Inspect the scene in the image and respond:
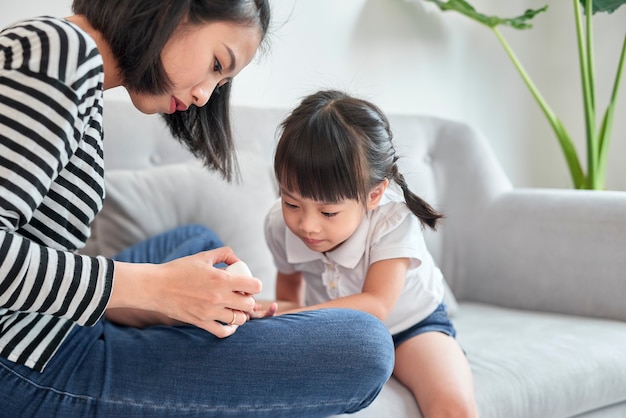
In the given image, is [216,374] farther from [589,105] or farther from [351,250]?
[589,105]

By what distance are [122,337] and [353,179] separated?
443mm

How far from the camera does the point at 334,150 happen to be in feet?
3.88

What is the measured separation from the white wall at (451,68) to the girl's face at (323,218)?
783 mm

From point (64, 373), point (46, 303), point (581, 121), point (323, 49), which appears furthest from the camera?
point (581, 121)

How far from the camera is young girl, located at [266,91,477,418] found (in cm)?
118

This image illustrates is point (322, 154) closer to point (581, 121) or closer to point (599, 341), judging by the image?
point (599, 341)

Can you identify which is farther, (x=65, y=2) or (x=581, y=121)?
(x=581, y=121)

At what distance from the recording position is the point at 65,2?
1.69 metres

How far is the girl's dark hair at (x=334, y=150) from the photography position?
1.18m

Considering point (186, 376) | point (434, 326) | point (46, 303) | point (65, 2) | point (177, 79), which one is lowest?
point (434, 326)

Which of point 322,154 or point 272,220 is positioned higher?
point 322,154

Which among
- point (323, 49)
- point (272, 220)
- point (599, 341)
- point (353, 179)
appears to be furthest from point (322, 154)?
point (323, 49)

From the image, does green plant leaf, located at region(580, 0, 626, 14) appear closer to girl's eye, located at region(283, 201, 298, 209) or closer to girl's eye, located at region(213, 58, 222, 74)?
girl's eye, located at region(283, 201, 298, 209)

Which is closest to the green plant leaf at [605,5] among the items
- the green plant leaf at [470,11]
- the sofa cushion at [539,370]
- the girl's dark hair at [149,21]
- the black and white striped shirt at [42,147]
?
the green plant leaf at [470,11]
